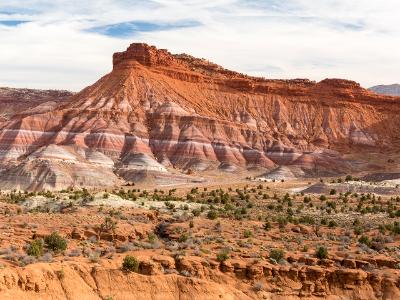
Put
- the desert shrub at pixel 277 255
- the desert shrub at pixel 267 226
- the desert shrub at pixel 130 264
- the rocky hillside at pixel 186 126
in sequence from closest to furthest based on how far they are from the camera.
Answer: the desert shrub at pixel 130 264
the desert shrub at pixel 277 255
the desert shrub at pixel 267 226
the rocky hillside at pixel 186 126

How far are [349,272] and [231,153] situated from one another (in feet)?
279

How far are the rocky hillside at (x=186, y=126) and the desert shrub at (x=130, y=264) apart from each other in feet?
Result: 203

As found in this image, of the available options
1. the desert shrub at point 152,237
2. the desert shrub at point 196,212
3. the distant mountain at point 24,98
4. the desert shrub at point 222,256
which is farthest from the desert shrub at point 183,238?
the distant mountain at point 24,98

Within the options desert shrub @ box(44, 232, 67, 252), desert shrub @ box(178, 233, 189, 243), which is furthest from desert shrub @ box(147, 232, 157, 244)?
desert shrub @ box(44, 232, 67, 252)

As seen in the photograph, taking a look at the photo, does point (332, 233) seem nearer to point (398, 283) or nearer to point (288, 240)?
point (288, 240)

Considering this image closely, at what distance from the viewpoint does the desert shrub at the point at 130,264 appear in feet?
Answer: 72.5

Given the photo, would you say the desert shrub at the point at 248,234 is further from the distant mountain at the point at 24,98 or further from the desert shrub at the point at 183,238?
the distant mountain at the point at 24,98

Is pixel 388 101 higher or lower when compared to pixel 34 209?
higher

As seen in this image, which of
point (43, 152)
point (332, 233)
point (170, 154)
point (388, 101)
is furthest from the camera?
point (388, 101)

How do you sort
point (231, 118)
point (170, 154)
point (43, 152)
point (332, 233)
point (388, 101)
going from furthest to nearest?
point (388, 101) < point (231, 118) < point (170, 154) < point (43, 152) < point (332, 233)

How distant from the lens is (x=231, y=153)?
4296 inches

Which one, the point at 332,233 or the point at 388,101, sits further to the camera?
the point at 388,101

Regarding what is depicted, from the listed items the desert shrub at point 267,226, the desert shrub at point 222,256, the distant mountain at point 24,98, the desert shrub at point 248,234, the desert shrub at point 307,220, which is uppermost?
the distant mountain at point 24,98

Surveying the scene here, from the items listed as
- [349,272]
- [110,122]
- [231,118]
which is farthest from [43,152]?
[349,272]
